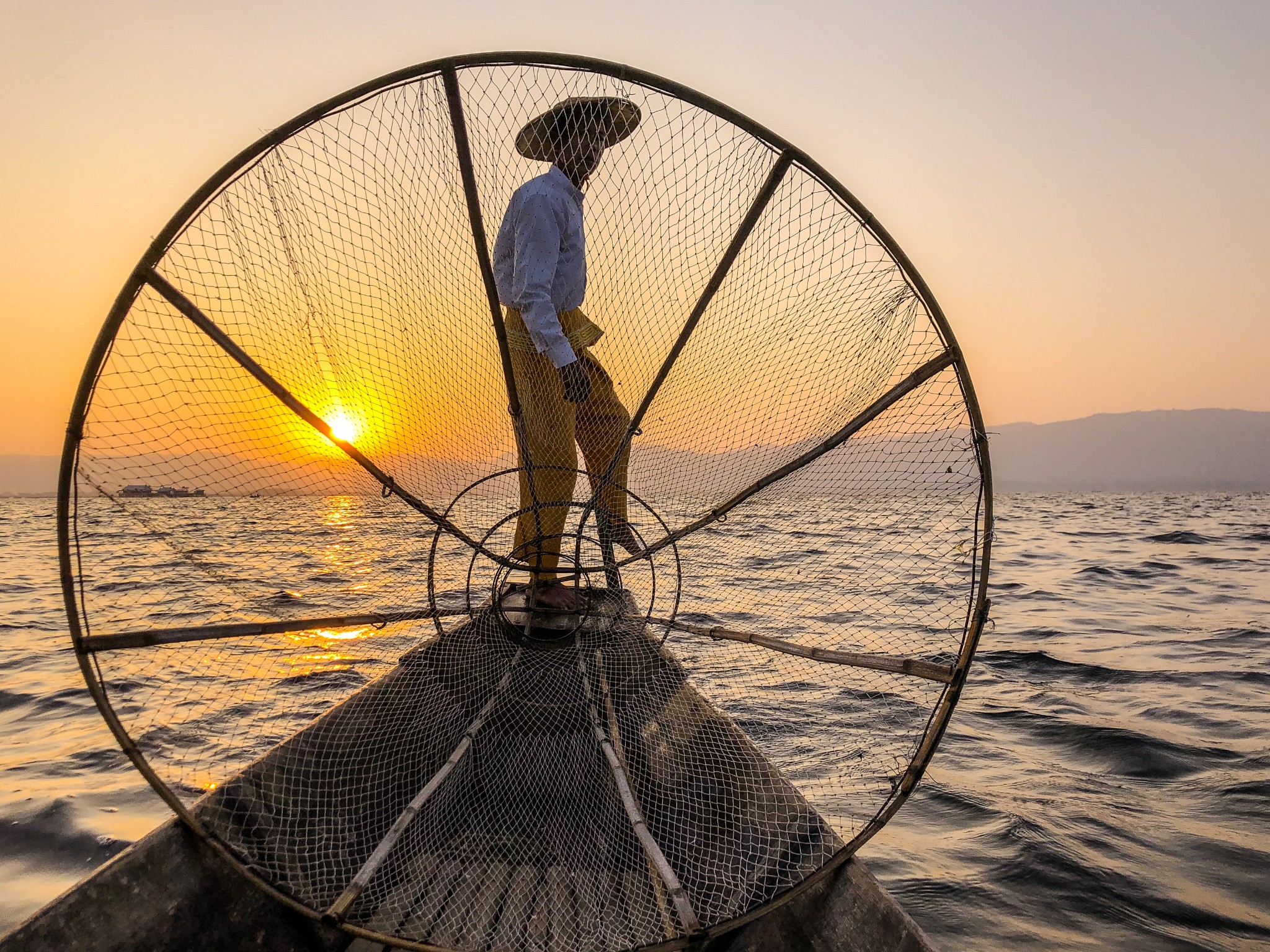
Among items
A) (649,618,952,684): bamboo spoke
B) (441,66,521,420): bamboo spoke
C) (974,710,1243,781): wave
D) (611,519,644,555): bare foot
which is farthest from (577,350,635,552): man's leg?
(974,710,1243,781): wave

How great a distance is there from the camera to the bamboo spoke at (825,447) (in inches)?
106

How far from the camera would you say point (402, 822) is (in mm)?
2379

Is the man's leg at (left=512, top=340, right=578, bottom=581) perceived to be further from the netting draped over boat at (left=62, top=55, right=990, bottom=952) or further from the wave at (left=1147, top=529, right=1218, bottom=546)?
the wave at (left=1147, top=529, right=1218, bottom=546)

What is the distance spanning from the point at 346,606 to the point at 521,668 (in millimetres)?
1604

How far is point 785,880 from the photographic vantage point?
7.51 feet

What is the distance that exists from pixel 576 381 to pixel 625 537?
999mm

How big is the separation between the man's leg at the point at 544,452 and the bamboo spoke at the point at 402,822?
624mm

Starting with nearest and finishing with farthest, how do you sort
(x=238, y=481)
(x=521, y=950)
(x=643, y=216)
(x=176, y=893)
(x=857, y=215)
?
1. (x=176, y=893)
2. (x=521, y=950)
3. (x=857, y=215)
4. (x=238, y=481)
5. (x=643, y=216)

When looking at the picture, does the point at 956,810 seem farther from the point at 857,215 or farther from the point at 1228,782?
the point at 857,215

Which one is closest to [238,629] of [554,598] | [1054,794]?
[554,598]

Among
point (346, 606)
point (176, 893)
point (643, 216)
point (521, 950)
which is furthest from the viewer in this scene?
point (346, 606)

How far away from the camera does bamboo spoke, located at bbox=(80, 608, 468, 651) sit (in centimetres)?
232

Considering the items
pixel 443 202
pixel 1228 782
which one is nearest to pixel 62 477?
pixel 443 202

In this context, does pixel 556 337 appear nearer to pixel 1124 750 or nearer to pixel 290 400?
pixel 290 400
